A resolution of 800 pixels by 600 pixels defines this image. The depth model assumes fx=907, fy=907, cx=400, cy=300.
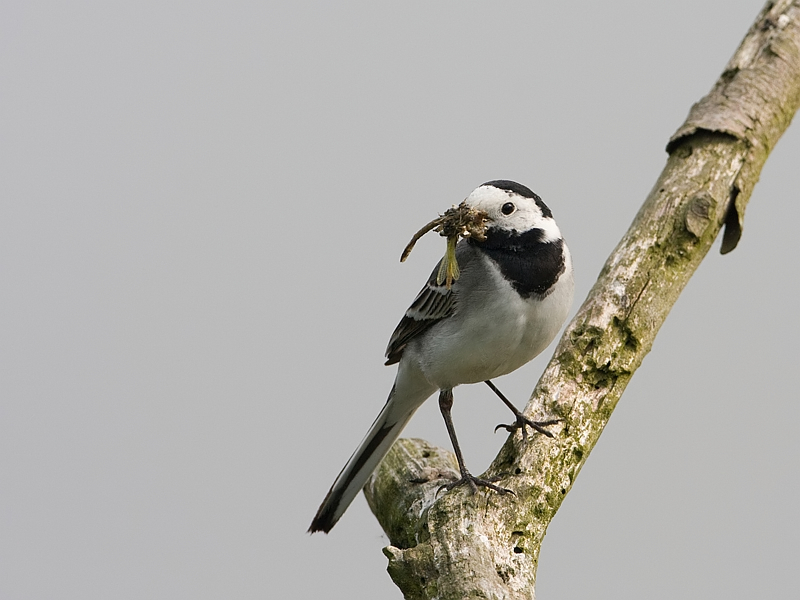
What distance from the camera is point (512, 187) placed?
3.75m

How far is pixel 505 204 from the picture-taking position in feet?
12.2

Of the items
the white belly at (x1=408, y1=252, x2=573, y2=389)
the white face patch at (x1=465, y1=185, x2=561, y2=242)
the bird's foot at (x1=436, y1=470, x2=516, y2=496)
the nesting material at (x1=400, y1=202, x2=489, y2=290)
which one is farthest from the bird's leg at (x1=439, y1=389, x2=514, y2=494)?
the white face patch at (x1=465, y1=185, x2=561, y2=242)

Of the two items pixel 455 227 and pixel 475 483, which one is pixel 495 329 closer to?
pixel 455 227

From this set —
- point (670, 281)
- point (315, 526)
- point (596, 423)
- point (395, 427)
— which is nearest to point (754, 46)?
point (670, 281)

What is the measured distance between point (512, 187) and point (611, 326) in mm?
755

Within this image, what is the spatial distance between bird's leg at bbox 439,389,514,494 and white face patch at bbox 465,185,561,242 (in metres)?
0.82

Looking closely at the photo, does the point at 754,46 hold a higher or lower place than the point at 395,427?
higher

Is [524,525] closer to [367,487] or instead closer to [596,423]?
[596,423]

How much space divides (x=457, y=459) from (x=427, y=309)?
66 centimetres

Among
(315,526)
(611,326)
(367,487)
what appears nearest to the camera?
(611,326)

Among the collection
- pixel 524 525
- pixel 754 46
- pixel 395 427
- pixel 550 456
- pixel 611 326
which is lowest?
pixel 524 525

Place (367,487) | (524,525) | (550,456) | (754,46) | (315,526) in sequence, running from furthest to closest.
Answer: (754,46) < (367,487) < (315,526) < (550,456) < (524,525)

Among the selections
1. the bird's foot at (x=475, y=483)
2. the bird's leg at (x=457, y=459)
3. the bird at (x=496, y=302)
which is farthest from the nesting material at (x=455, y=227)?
the bird's foot at (x=475, y=483)

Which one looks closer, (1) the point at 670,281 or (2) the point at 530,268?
(2) the point at 530,268
